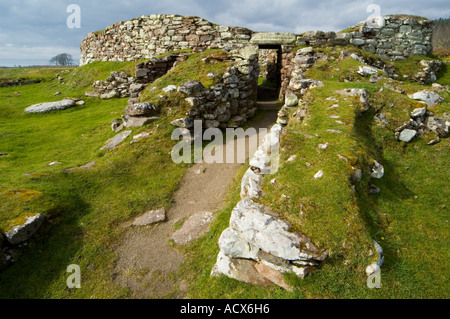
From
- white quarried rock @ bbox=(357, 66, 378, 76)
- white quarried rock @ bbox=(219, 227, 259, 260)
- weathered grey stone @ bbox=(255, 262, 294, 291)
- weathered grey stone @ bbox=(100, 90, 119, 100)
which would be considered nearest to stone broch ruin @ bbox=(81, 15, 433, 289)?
weathered grey stone @ bbox=(100, 90, 119, 100)

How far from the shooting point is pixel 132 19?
2533 centimetres

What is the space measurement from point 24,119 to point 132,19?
45.8 feet

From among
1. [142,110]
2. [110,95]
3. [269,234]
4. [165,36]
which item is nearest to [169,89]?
[142,110]

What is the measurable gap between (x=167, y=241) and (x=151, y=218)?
5.07 feet

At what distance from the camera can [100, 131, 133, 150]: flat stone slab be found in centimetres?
1488

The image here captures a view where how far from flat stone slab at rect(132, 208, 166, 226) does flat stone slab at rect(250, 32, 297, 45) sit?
17.5 meters

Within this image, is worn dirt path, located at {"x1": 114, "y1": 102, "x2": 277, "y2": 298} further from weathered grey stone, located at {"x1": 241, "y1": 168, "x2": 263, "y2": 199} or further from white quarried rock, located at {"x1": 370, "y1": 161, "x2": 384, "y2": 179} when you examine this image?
white quarried rock, located at {"x1": 370, "y1": 161, "x2": 384, "y2": 179}

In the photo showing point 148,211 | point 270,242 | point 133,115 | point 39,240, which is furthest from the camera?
point 133,115

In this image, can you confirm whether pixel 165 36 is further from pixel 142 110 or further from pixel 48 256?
pixel 48 256
